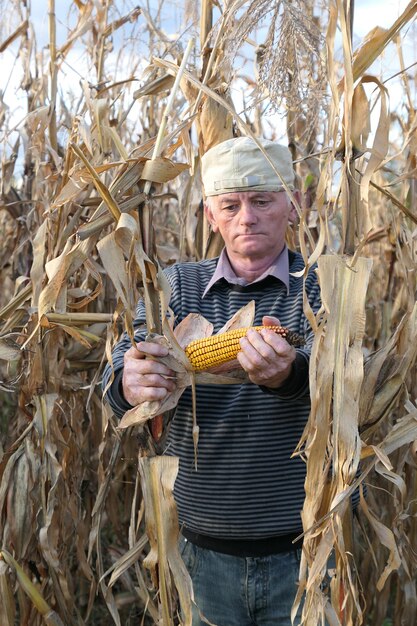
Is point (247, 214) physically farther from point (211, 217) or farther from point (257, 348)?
point (257, 348)

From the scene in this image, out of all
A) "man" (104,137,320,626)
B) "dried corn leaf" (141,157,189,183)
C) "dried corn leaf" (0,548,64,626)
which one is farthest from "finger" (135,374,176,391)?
"dried corn leaf" (0,548,64,626)

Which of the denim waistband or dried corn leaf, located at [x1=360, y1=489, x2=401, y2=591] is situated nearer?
dried corn leaf, located at [x1=360, y1=489, x2=401, y2=591]

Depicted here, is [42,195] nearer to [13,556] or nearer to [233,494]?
[13,556]

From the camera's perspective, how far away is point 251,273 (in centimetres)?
227

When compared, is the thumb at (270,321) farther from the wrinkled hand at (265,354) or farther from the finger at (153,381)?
the finger at (153,381)

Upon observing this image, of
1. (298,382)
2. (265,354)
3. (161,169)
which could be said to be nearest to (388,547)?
(298,382)

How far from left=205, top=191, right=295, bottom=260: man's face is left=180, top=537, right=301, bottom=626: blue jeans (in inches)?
31.7

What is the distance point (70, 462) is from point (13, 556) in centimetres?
36

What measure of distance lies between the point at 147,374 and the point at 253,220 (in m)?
0.56

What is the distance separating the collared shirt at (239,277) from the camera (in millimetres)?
2186

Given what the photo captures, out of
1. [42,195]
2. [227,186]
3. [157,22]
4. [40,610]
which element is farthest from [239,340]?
[157,22]

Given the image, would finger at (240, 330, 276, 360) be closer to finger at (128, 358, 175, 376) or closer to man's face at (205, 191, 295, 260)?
finger at (128, 358, 175, 376)

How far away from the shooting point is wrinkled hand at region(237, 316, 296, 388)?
1720 mm

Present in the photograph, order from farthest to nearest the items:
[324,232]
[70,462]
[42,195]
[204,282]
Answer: [42,195]
[70,462]
[204,282]
[324,232]
